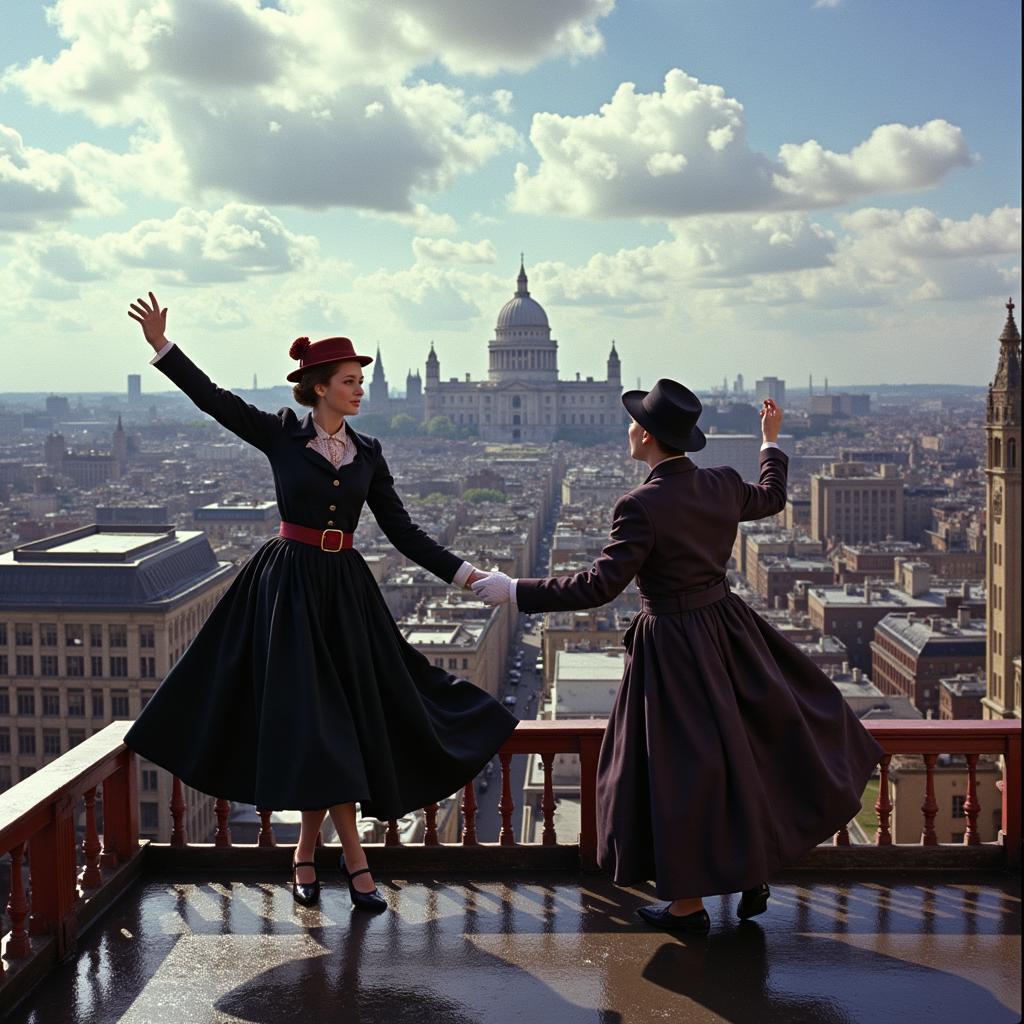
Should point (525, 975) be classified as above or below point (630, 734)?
below

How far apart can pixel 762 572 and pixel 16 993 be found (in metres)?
59.5

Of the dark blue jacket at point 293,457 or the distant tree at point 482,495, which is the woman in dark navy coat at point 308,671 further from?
the distant tree at point 482,495

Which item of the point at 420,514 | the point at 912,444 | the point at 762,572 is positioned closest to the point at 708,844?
the point at 762,572

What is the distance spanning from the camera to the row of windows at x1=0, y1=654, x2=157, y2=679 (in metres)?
28.4

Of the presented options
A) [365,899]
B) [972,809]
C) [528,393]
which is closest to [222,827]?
[365,899]

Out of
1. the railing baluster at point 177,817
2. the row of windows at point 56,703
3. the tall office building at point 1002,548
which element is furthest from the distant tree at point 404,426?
the railing baluster at point 177,817

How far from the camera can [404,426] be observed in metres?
155

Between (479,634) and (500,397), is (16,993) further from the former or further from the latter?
(500,397)

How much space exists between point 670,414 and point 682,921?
1595mm

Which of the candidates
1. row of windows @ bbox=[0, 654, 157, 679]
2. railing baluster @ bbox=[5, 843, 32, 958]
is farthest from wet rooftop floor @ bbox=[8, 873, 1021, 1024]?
row of windows @ bbox=[0, 654, 157, 679]

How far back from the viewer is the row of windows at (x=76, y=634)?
28.5 metres

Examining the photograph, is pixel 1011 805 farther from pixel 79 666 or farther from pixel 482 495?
pixel 482 495

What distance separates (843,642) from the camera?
4928 cm

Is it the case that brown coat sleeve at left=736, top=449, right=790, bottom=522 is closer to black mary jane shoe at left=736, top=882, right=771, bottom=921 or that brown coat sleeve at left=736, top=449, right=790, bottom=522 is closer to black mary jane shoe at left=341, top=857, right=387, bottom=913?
black mary jane shoe at left=736, top=882, right=771, bottom=921
